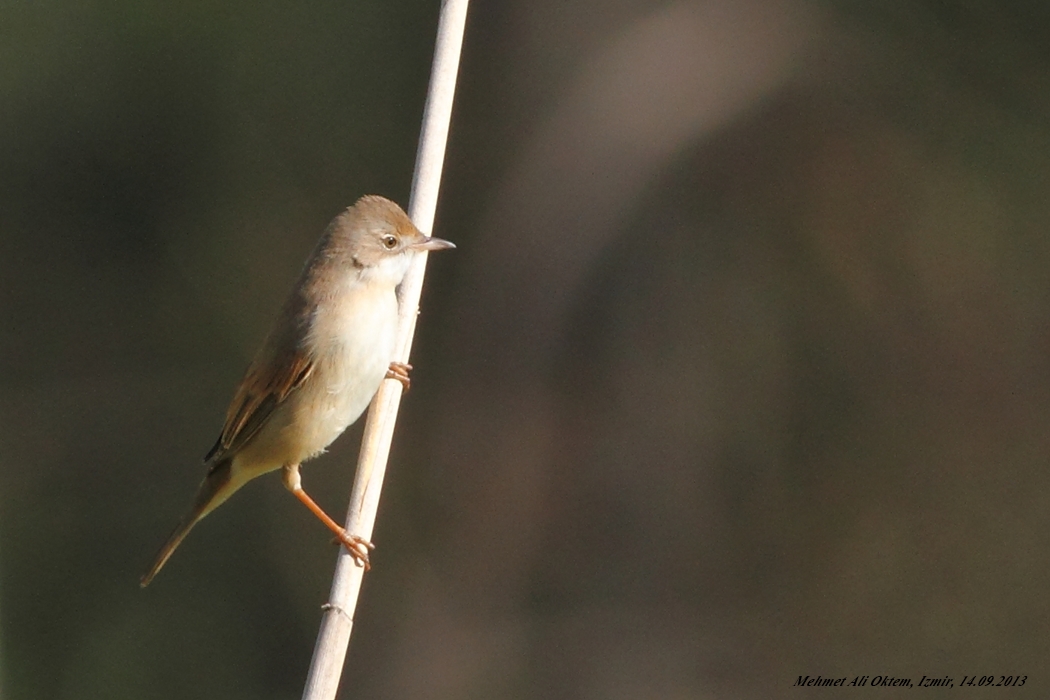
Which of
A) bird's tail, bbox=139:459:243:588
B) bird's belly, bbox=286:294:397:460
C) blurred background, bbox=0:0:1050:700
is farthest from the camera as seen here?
blurred background, bbox=0:0:1050:700

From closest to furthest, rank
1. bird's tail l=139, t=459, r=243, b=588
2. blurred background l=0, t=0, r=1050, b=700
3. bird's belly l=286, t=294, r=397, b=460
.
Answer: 1. bird's belly l=286, t=294, r=397, b=460
2. bird's tail l=139, t=459, r=243, b=588
3. blurred background l=0, t=0, r=1050, b=700

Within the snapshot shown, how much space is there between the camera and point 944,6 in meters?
6.82

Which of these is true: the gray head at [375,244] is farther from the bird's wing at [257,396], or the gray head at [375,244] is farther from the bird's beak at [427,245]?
the bird's wing at [257,396]

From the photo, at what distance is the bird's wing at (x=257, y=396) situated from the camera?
377 centimetres

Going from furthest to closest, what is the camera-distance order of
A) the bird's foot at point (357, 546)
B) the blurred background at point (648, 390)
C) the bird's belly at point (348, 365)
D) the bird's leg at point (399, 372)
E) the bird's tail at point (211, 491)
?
the blurred background at point (648, 390) → the bird's tail at point (211, 491) → the bird's leg at point (399, 372) → the bird's belly at point (348, 365) → the bird's foot at point (357, 546)

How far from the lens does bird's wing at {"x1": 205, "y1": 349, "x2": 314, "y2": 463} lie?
12.4ft

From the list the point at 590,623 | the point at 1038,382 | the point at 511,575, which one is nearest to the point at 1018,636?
the point at 1038,382

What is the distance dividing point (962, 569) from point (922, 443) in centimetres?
71

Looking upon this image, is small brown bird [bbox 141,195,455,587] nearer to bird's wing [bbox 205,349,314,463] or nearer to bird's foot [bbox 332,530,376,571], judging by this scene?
bird's wing [bbox 205,349,314,463]

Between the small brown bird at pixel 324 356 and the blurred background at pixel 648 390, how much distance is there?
327cm

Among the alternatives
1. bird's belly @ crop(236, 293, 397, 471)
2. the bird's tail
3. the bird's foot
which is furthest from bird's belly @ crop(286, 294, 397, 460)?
the bird's foot

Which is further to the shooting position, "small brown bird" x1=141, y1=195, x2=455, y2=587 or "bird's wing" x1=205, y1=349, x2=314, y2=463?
"bird's wing" x1=205, y1=349, x2=314, y2=463

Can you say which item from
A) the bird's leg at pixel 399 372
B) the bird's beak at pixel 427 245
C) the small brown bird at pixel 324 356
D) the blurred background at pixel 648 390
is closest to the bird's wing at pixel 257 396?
the small brown bird at pixel 324 356

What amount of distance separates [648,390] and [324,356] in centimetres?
365
